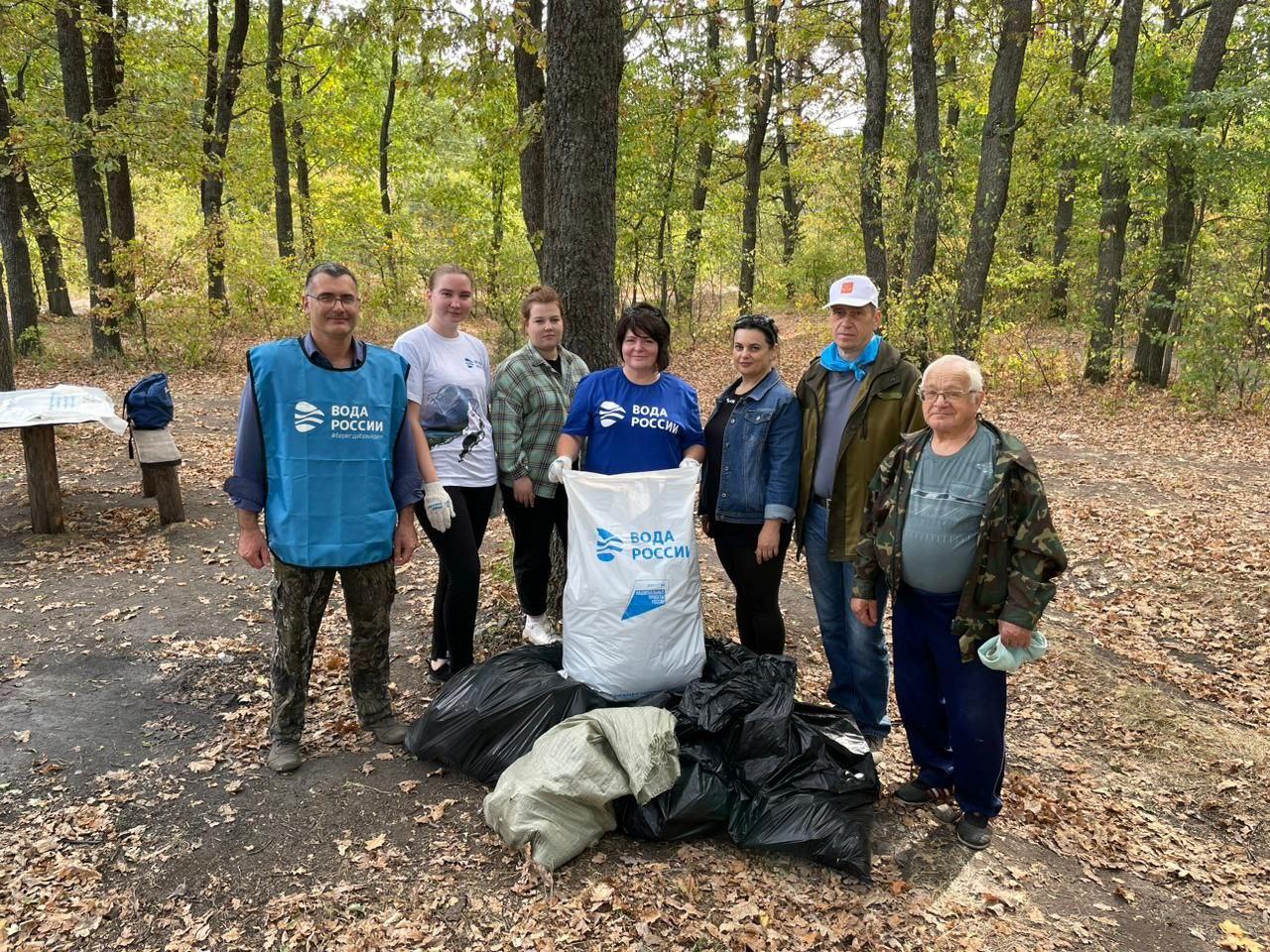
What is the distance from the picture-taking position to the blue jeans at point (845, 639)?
3268 mm

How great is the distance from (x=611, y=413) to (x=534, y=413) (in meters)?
0.43

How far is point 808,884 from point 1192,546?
16.9ft

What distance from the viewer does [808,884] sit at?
2.65 meters

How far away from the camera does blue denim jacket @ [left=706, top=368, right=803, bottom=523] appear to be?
10.7 feet

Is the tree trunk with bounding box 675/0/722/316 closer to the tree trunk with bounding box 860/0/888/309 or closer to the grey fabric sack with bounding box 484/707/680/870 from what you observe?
the tree trunk with bounding box 860/0/888/309

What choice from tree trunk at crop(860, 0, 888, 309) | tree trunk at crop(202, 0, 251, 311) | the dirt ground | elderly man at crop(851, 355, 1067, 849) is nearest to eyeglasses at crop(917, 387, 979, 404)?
elderly man at crop(851, 355, 1067, 849)

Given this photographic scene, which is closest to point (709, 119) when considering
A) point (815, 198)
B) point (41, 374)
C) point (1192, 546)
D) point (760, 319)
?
point (760, 319)

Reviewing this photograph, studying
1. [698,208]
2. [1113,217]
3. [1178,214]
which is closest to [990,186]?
[1113,217]

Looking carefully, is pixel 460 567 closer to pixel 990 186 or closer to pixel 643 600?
pixel 643 600

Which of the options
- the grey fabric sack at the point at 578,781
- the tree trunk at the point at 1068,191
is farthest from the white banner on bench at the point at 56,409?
the tree trunk at the point at 1068,191

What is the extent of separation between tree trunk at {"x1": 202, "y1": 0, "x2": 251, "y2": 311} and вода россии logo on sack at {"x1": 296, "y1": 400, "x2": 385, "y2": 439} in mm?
12221

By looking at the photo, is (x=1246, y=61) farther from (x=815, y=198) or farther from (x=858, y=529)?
(x=858, y=529)

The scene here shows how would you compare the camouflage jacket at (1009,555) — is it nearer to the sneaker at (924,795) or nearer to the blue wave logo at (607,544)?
the sneaker at (924,795)

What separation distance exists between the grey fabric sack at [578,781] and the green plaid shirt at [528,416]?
4.11ft
